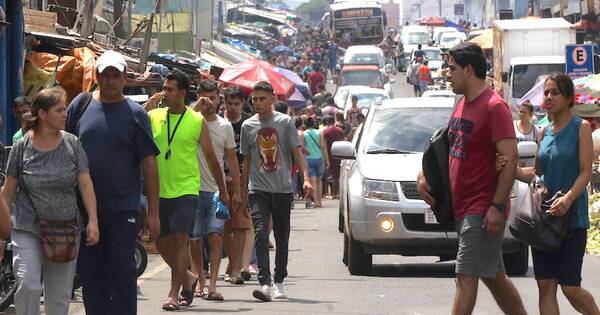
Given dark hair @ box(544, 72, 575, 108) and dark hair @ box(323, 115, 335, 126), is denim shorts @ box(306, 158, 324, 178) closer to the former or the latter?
dark hair @ box(323, 115, 335, 126)

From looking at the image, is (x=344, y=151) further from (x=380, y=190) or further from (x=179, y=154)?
(x=179, y=154)

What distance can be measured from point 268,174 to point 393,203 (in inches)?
67.3

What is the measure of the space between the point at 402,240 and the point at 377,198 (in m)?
0.45

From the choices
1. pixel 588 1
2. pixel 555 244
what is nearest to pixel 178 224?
pixel 555 244

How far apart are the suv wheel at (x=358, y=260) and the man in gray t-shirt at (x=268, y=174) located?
172 centimetres

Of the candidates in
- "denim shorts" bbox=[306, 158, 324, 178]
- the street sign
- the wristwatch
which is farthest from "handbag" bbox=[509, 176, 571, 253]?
the street sign

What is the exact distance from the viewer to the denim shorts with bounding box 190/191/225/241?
12617 millimetres

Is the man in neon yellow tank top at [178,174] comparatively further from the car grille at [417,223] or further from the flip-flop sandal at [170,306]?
the car grille at [417,223]

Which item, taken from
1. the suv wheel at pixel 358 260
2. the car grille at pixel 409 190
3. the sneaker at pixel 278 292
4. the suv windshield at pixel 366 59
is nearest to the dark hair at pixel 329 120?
the suv wheel at pixel 358 260

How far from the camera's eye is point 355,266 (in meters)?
14.4

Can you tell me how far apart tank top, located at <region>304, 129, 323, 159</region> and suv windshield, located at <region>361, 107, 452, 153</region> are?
12.7m

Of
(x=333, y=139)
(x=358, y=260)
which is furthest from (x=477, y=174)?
(x=333, y=139)

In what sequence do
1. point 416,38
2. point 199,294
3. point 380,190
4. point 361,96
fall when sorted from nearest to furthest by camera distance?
point 199,294 < point 380,190 < point 361,96 < point 416,38

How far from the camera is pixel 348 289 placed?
13.1m
